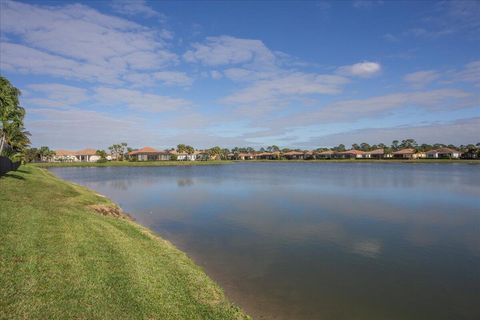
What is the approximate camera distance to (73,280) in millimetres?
8930

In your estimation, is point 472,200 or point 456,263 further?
point 472,200

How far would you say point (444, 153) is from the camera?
170125 millimetres

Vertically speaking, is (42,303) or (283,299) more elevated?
(42,303)

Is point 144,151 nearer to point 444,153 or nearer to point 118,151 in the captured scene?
point 118,151

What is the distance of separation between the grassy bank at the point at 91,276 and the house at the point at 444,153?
184866 millimetres

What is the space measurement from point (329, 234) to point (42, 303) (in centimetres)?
1615

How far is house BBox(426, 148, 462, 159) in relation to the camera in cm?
16480

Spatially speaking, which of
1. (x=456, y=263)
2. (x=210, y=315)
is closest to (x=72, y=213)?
(x=210, y=315)

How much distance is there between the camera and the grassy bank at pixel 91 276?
7.72 meters

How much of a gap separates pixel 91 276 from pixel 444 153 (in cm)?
19359

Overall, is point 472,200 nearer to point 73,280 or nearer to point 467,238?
point 467,238

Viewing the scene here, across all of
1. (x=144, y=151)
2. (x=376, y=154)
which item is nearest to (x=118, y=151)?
(x=144, y=151)

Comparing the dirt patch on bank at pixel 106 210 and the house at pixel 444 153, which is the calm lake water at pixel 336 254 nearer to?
the dirt patch on bank at pixel 106 210

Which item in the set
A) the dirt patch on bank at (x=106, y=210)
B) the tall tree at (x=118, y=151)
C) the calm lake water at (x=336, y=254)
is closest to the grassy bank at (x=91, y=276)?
the calm lake water at (x=336, y=254)
